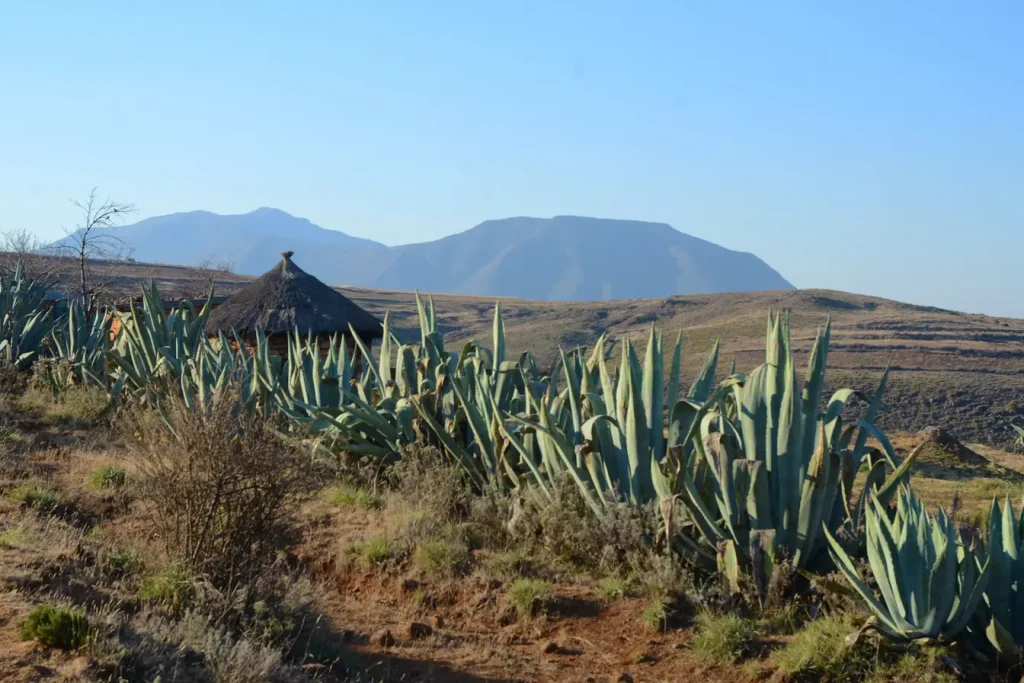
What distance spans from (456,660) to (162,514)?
61.0 inches

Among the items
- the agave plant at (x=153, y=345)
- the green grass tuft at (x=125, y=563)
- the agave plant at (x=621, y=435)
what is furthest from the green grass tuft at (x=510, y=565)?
the agave plant at (x=153, y=345)

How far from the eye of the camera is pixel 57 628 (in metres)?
3.68

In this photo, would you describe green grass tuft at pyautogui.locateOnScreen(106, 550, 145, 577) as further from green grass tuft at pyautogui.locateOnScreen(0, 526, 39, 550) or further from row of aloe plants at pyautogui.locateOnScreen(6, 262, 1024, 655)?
row of aloe plants at pyautogui.locateOnScreen(6, 262, 1024, 655)

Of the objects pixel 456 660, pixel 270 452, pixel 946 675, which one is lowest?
pixel 456 660

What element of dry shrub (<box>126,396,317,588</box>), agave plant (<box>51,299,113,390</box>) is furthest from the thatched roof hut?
dry shrub (<box>126,396,317,588</box>)

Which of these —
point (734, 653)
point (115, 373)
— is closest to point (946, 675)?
point (734, 653)

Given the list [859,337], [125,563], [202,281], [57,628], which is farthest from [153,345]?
[859,337]

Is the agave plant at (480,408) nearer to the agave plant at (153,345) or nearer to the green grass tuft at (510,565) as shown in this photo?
the green grass tuft at (510,565)

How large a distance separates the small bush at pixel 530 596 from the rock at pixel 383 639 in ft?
2.09

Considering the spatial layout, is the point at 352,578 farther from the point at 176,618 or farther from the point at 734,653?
the point at 734,653

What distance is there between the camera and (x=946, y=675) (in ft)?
12.6

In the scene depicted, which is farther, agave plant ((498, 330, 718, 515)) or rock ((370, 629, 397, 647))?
agave plant ((498, 330, 718, 515))

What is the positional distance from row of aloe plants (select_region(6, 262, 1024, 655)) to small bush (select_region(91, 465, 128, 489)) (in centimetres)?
76

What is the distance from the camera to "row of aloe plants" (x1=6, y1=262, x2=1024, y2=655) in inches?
158
